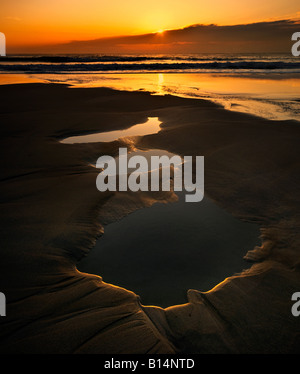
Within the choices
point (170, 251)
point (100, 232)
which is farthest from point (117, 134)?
point (170, 251)

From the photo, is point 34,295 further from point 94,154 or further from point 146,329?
point 94,154

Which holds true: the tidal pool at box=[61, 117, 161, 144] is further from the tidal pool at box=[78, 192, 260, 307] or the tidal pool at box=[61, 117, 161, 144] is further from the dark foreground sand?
the tidal pool at box=[78, 192, 260, 307]

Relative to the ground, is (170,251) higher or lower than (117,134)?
lower

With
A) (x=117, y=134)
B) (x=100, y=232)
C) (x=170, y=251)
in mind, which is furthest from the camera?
(x=117, y=134)

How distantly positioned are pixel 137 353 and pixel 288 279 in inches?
54.8

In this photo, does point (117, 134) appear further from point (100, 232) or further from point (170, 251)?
point (170, 251)

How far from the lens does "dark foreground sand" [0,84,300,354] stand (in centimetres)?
173

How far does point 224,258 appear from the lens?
2426 mm

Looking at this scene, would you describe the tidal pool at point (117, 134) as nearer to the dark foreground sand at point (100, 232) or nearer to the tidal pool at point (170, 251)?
the dark foreground sand at point (100, 232)

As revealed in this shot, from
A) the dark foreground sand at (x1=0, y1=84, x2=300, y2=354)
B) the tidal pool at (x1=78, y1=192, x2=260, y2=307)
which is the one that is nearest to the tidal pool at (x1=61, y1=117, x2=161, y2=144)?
the dark foreground sand at (x1=0, y1=84, x2=300, y2=354)

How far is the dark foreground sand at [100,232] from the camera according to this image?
173 centimetres

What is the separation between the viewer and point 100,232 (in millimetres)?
2805

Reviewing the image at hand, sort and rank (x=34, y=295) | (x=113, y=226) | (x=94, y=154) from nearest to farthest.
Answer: (x=34, y=295) → (x=113, y=226) → (x=94, y=154)

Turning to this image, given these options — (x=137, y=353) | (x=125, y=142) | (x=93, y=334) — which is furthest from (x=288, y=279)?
(x=125, y=142)
